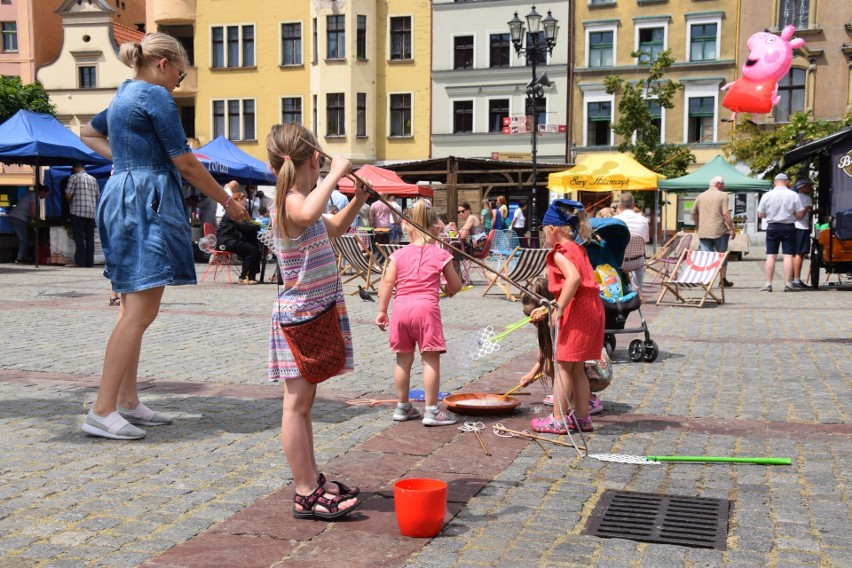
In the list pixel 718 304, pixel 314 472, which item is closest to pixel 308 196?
pixel 314 472

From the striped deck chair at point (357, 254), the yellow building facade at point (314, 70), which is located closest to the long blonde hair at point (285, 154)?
Result: the striped deck chair at point (357, 254)

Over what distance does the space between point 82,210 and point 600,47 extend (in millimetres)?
28030

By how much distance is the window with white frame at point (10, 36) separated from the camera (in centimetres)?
5041

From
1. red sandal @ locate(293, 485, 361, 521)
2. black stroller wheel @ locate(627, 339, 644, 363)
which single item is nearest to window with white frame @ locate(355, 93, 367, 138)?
black stroller wheel @ locate(627, 339, 644, 363)

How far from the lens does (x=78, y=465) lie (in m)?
4.43

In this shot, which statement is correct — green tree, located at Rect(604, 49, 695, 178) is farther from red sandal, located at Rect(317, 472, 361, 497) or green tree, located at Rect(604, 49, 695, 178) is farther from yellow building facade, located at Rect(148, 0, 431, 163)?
red sandal, located at Rect(317, 472, 361, 497)

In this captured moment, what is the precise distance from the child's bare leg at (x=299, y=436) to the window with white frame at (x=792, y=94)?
3946 centimetres

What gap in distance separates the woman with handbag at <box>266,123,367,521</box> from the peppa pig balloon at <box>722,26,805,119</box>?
33.9 feet

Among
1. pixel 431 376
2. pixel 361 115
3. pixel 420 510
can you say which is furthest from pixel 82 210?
pixel 361 115

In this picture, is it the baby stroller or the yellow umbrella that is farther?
the yellow umbrella

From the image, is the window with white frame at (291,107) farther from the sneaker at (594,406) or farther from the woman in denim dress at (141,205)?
the woman in denim dress at (141,205)

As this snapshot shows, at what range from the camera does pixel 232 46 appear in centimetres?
4409

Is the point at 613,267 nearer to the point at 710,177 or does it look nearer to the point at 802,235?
the point at 802,235

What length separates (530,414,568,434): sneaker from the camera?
17.2 ft
